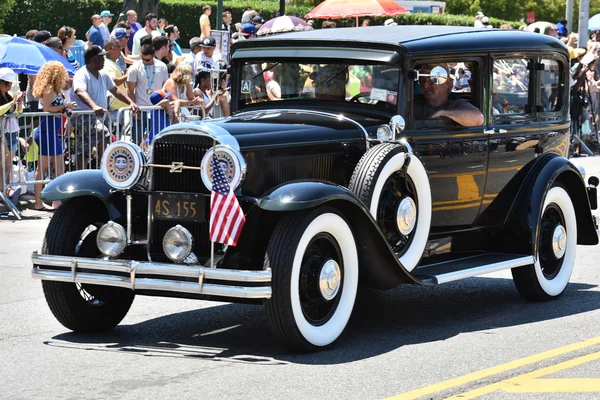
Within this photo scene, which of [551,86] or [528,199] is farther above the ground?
[551,86]

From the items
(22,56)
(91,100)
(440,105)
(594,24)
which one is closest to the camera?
(440,105)

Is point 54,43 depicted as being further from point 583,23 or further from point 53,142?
point 583,23

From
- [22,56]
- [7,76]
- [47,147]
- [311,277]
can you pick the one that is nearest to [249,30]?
[22,56]

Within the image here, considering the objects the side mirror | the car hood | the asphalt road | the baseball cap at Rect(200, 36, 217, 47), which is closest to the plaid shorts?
the baseball cap at Rect(200, 36, 217, 47)

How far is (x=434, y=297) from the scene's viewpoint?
8406mm

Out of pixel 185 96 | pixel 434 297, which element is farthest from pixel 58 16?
pixel 434 297

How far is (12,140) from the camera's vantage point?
12.3 meters

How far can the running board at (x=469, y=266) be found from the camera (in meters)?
7.22

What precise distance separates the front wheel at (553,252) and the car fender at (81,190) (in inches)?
120

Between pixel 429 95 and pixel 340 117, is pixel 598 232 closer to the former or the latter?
pixel 429 95

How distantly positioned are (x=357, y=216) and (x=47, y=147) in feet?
21.7

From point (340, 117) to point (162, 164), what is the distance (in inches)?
49.5

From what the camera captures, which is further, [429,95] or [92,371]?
[429,95]

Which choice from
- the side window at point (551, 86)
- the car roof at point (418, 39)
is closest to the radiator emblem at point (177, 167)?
the car roof at point (418, 39)
